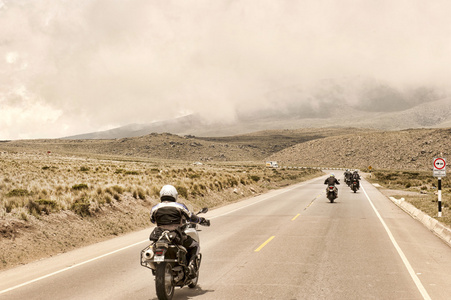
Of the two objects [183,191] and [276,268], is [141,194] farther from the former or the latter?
[276,268]

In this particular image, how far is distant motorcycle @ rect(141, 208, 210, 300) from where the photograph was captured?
262 inches

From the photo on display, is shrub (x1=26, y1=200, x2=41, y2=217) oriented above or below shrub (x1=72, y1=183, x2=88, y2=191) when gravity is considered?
below

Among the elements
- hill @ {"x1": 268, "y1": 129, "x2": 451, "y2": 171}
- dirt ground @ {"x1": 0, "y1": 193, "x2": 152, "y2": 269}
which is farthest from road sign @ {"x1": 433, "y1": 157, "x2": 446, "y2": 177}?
hill @ {"x1": 268, "y1": 129, "x2": 451, "y2": 171}

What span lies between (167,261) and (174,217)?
0.78 m

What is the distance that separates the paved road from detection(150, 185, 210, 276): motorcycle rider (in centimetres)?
75

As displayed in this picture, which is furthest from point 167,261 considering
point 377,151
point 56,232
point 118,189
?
point 377,151

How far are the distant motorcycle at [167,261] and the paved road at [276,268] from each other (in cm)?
53

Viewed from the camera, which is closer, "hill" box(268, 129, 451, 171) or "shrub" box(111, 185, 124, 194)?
"shrub" box(111, 185, 124, 194)

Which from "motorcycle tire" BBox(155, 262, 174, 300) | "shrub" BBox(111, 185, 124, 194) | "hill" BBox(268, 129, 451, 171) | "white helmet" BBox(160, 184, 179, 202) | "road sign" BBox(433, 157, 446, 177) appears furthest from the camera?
"hill" BBox(268, 129, 451, 171)

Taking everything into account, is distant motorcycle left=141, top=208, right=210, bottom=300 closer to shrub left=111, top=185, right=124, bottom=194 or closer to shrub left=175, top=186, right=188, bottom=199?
shrub left=111, top=185, right=124, bottom=194

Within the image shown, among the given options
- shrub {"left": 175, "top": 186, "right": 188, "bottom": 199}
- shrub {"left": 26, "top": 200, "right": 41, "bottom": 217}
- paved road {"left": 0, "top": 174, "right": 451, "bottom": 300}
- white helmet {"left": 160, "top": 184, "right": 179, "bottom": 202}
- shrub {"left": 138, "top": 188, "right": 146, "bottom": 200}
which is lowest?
paved road {"left": 0, "top": 174, "right": 451, "bottom": 300}

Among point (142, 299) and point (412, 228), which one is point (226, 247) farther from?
point (412, 228)

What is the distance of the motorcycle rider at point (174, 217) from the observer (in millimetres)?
7246

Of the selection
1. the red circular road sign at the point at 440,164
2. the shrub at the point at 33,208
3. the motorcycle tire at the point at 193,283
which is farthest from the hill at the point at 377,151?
the motorcycle tire at the point at 193,283
